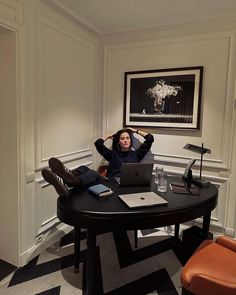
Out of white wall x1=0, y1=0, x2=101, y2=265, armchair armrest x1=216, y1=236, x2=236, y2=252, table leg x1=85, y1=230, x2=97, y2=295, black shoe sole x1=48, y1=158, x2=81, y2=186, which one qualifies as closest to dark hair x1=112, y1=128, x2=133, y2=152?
white wall x1=0, y1=0, x2=101, y2=265

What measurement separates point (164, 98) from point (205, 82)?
1.63ft

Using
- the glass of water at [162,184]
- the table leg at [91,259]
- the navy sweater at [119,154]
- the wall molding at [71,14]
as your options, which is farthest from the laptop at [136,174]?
the wall molding at [71,14]

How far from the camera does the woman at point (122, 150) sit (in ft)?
9.62

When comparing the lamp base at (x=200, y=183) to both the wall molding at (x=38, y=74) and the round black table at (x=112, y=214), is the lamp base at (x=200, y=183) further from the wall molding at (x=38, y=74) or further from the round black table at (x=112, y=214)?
the wall molding at (x=38, y=74)

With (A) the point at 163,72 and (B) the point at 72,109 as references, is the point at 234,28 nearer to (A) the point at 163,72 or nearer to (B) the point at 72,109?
(A) the point at 163,72

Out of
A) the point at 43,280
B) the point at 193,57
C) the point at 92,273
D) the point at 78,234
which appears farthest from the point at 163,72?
the point at 43,280

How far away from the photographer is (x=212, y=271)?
1549 mm

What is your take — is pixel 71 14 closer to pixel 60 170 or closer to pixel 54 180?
pixel 60 170

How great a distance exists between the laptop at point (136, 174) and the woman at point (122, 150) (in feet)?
2.27

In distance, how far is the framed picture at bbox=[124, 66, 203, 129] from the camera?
2.83m

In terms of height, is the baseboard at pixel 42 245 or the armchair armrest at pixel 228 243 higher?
the armchair armrest at pixel 228 243

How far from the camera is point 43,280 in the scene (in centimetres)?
213

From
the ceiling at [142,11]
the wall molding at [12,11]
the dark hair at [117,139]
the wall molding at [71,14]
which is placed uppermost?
the ceiling at [142,11]

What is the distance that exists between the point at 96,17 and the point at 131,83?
861 mm
